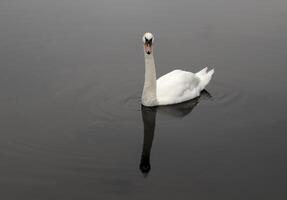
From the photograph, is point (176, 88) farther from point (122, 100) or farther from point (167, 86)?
point (122, 100)

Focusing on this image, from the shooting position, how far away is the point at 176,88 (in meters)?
12.6

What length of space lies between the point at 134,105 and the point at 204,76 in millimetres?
1903

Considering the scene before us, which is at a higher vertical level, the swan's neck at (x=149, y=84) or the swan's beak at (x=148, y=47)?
the swan's beak at (x=148, y=47)

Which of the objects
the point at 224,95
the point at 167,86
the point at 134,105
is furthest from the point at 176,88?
the point at 224,95

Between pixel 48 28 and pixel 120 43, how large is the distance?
7.66ft

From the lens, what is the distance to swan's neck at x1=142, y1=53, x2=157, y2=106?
12211mm

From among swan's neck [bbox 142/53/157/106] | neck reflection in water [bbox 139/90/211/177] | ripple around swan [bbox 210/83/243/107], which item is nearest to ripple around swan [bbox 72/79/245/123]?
ripple around swan [bbox 210/83/243/107]

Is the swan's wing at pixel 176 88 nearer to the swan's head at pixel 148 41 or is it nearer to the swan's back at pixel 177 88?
the swan's back at pixel 177 88

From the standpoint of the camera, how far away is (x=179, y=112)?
40.4ft

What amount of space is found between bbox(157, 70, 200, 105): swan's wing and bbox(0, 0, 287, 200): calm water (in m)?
0.24

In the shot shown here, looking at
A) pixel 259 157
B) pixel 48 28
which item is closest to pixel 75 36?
pixel 48 28

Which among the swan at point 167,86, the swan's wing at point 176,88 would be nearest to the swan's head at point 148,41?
the swan at point 167,86

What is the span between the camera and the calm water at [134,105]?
31.9ft

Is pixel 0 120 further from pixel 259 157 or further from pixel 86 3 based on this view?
pixel 86 3
